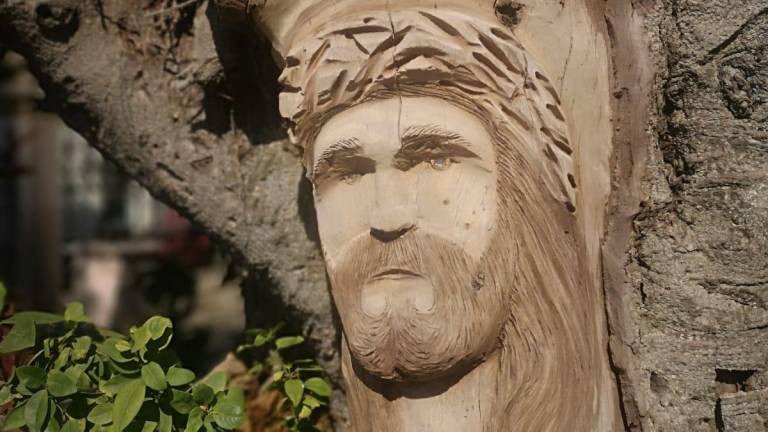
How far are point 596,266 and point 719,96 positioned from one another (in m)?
0.37

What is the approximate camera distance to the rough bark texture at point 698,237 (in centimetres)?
142

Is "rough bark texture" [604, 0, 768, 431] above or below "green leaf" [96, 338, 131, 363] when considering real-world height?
above

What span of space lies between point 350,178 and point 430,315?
0.27 meters

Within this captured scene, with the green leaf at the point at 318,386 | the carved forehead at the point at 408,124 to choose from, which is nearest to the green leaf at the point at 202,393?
the green leaf at the point at 318,386

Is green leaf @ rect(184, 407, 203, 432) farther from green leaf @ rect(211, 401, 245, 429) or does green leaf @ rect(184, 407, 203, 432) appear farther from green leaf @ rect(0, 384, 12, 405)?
green leaf @ rect(0, 384, 12, 405)

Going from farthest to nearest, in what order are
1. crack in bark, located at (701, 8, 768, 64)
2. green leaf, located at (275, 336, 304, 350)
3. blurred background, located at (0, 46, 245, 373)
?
1. blurred background, located at (0, 46, 245, 373)
2. green leaf, located at (275, 336, 304, 350)
3. crack in bark, located at (701, 8, 768, 64)

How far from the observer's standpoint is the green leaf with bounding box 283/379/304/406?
1.81m

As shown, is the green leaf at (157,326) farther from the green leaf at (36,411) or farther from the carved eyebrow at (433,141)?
the carved eyebrow at (433,141)

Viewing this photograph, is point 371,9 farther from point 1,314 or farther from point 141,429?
point 1,314

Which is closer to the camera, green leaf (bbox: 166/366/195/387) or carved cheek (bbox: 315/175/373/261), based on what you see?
carved cheek (bbox: 315/175/373/261)

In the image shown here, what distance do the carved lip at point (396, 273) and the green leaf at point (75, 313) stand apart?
2.50ft

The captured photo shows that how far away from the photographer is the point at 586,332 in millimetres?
1384

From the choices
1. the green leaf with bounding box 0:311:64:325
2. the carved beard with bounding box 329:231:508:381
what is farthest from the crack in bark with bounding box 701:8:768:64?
the green leaf with bounding box 0:311:64:325

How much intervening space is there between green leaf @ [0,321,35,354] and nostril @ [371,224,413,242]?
2.50ft
